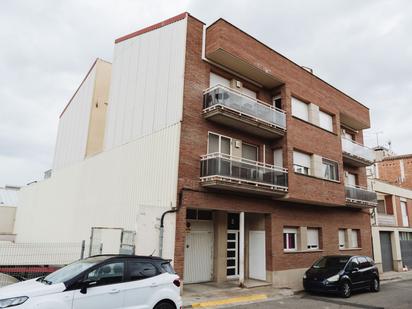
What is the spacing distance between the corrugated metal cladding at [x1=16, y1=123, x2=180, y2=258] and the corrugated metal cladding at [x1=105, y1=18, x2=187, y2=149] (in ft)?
2.45

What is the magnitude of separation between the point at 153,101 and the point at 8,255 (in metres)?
9.21

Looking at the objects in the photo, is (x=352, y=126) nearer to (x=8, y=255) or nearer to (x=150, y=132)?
(x=150, y=132)

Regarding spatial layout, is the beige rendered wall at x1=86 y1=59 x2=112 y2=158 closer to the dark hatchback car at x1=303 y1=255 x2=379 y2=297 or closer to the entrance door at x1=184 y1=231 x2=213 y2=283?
the entrance door at x1=184 y1=231 x2=213 y2=283

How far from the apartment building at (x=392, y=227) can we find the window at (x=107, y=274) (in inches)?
796

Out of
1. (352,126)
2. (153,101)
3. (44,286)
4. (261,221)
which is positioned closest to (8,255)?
(153,101)

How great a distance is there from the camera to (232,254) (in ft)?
49.6

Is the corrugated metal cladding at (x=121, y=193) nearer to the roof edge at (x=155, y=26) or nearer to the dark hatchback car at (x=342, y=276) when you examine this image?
the roof edge at (x=155, y=26)

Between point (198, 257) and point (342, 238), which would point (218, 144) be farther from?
point (342, 238)

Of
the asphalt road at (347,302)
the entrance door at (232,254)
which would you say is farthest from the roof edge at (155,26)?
A: the asphalt road at (347,302)

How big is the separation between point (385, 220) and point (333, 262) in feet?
42.5

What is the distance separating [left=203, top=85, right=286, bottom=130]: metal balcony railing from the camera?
1301cm

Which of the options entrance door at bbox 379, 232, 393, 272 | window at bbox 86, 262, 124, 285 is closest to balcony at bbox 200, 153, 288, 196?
window at bbox 86, 262, 124, 285

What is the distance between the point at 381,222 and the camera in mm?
23406

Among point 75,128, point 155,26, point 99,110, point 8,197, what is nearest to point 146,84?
point 155,26
